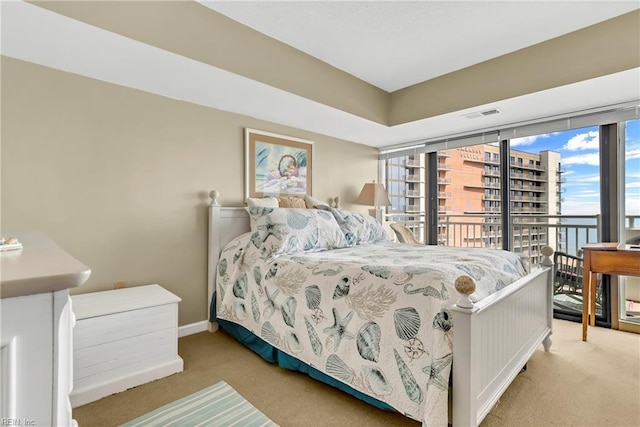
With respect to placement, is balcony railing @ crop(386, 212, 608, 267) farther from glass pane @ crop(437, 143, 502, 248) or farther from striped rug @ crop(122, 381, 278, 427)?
striped rug @ crop(122, 381, 278, 427)

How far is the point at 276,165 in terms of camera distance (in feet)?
10.9

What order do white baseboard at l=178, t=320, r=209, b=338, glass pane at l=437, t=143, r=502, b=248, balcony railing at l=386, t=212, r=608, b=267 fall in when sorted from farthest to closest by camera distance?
glass pane at l=437, t=143, r=502, b=248 → balcony railing at l=386, t=212, r=608, b=267 → white baseboard at l=178, t=320, r=209, b=338

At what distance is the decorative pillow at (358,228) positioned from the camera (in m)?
3.00

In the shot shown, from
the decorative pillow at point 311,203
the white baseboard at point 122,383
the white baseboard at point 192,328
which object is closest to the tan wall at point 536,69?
the decorative pillow at point 311,203

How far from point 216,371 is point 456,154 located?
12.2 feet

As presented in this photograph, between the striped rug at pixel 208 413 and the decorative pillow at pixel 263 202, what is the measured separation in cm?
156

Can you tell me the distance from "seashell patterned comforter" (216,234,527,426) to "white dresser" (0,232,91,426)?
48.9 inches

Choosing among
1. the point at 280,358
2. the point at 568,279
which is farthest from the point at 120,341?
the point at 568,279

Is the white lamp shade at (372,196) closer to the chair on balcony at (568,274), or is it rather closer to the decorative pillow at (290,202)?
the decorative pillow at (290,202)

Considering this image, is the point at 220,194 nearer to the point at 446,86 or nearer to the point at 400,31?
the point at 400,31

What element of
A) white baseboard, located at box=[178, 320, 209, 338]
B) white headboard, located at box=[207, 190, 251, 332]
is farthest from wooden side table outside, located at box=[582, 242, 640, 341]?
white baseboard, located at box=[178, 320, 209, 338]

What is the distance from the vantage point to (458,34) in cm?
243

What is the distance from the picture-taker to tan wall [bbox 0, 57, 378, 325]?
6.63 feet

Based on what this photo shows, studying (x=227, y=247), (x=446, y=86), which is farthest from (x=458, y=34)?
(x=227, y=247)
